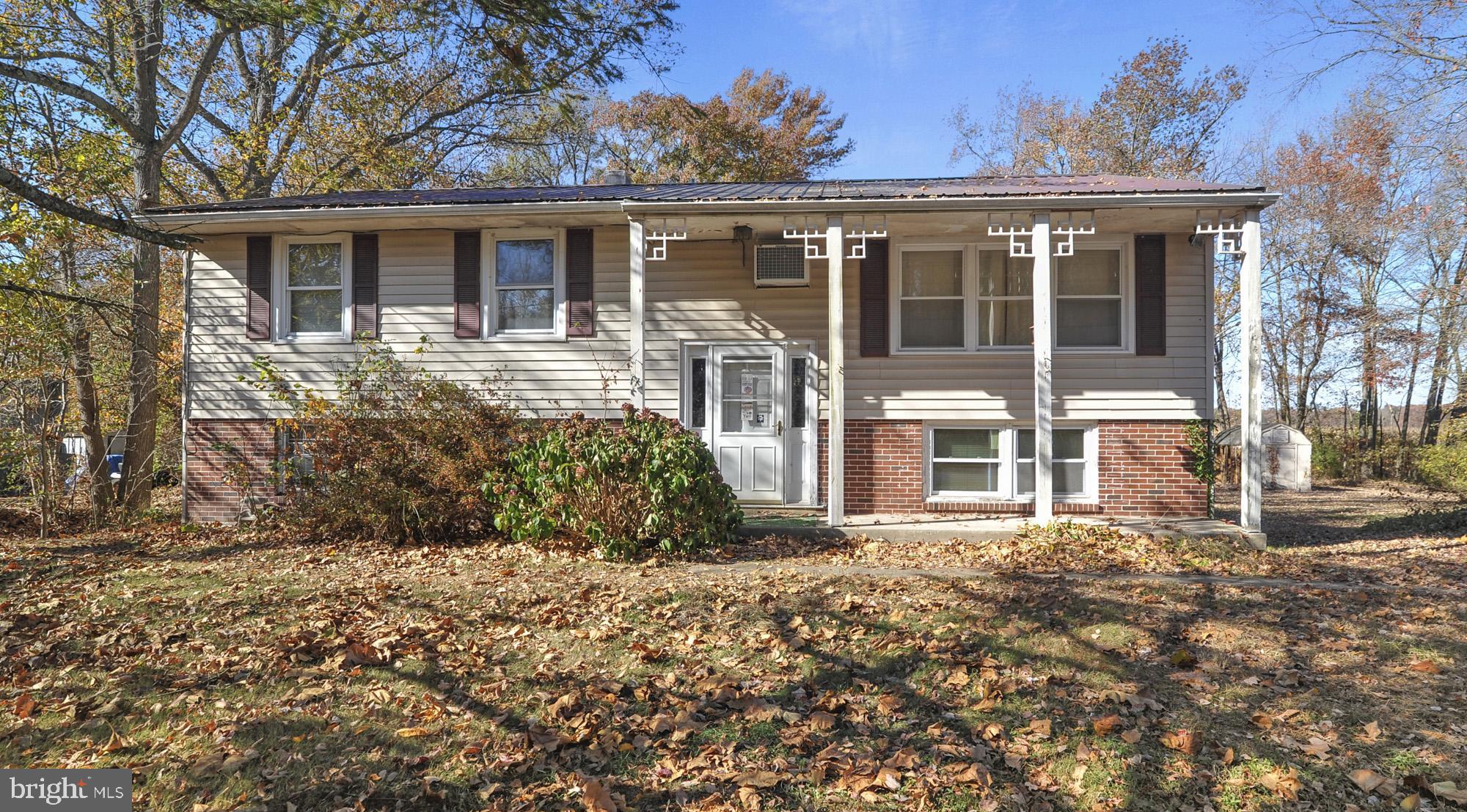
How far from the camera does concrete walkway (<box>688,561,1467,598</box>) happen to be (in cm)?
633

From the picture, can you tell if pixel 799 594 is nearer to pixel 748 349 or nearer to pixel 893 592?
pixel 893 592

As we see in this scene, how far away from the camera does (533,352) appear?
10.1 meters

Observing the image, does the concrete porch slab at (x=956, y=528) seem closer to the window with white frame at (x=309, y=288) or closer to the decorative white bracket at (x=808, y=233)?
the decorative white bracket at (x=808, y=233)

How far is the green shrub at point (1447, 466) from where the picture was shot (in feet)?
34.5

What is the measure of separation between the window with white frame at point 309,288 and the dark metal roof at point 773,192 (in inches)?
25.4

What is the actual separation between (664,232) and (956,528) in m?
4.56

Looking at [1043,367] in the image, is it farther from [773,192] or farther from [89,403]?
[89,403]

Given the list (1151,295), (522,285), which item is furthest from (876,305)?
(522,285)

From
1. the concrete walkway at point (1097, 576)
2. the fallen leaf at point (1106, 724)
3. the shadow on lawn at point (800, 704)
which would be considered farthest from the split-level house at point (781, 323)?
the fallen leaf at point (1106, 724)

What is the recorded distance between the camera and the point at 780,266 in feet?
32.7

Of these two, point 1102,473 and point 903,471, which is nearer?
point 1102,473

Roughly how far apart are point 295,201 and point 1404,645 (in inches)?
462

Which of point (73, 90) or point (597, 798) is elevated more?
point (73, 90)

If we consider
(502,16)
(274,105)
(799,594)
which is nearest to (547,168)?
(274,105)
